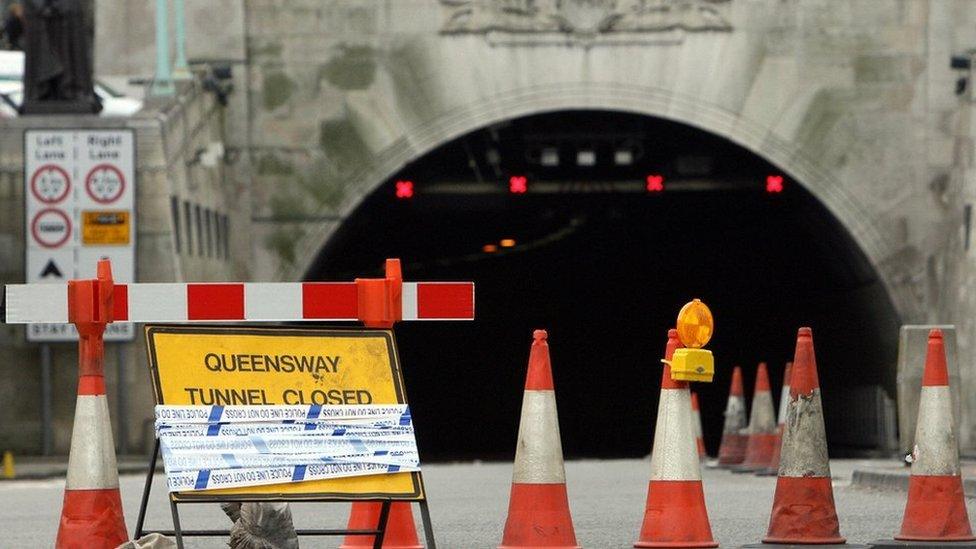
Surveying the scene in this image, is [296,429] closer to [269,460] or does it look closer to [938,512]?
[269,460]

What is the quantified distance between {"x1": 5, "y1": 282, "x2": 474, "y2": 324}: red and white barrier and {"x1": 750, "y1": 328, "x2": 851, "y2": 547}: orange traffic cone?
162 cm

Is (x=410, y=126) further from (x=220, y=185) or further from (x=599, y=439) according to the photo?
(x=599, y=439)

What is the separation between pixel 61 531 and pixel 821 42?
2684cm

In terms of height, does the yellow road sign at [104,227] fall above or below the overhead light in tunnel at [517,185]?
below

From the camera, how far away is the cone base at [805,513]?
10.1 metres

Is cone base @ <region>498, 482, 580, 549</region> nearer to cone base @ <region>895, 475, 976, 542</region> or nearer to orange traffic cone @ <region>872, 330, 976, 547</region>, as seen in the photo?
orange traffic cone @ <region>872, 330, 976, 547</region>

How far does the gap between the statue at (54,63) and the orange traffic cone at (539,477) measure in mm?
21710

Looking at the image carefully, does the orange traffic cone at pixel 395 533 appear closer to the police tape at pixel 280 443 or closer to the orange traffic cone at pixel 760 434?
the police tape at pixel 280 443

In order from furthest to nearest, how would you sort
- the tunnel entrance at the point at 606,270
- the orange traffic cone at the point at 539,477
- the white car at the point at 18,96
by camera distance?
the tunnel entrance at the point at 606,270, the white car at the point at 18,96, the orange traffic cone at the point at 539,477

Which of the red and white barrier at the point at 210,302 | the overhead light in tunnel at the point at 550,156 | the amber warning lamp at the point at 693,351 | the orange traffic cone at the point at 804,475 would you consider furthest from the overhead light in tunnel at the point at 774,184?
the red and white barrier at the point at 210,302

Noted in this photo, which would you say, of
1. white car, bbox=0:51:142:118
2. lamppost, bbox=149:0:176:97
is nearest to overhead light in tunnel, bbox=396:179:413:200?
white car, bbox=0:51:142:118

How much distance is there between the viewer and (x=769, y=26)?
34.9 meters

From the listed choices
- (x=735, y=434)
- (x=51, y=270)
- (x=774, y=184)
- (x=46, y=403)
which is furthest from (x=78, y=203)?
(x=774, y=184)

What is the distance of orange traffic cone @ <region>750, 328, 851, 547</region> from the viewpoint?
1010 cm
